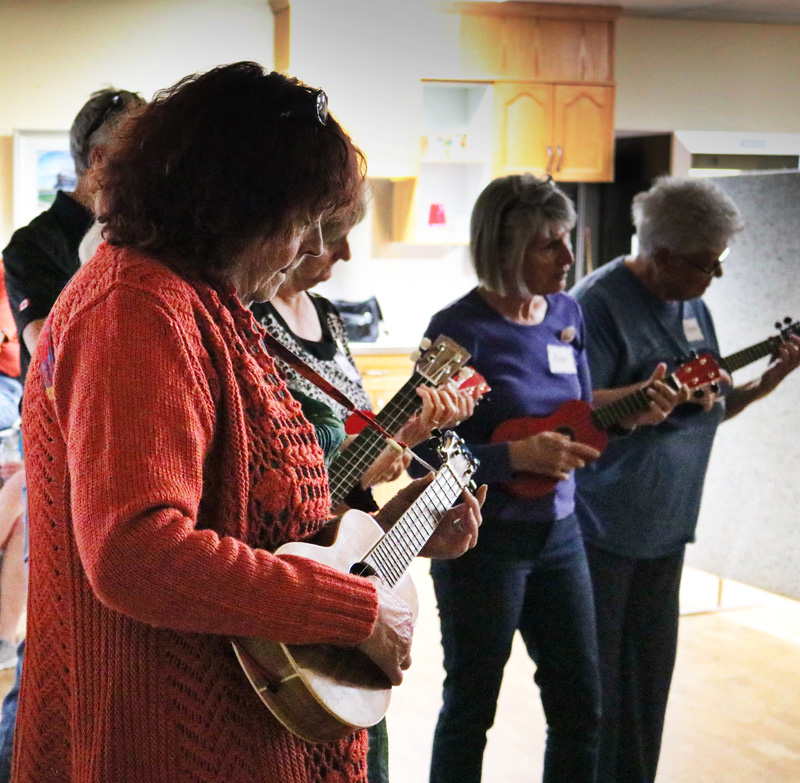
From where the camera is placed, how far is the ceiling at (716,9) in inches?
221

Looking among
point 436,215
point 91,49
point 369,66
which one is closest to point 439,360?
point 369,66

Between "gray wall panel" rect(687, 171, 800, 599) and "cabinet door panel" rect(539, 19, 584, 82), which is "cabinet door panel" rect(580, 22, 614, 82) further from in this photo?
"gray wall panel" rect(687, 171, 800, 599)

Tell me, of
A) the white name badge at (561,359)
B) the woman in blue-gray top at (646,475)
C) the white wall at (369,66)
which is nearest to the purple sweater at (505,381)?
the white name badge at (561,359)

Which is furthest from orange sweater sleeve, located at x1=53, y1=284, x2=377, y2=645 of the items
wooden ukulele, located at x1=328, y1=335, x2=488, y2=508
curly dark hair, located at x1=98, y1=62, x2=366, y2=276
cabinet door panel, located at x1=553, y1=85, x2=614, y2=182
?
cabinet door panel, located at x1=553, y1=85, x2=614, y2=182

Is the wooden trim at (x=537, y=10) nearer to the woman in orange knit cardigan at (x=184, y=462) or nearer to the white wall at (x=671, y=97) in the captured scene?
the white wall at (x=671, y=97)

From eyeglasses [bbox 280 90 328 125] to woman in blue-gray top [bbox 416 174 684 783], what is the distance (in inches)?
45.4

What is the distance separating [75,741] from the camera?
1.04m

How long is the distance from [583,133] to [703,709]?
348 cm

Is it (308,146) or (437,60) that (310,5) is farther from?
(308,146)

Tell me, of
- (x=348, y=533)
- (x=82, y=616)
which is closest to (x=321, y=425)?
(x=348, y=533)

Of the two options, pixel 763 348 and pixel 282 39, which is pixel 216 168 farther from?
pixel 282 39

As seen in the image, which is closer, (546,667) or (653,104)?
(546,667)

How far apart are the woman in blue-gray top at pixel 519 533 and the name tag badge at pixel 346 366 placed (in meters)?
0.25

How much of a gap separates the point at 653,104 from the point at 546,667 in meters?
4.71
